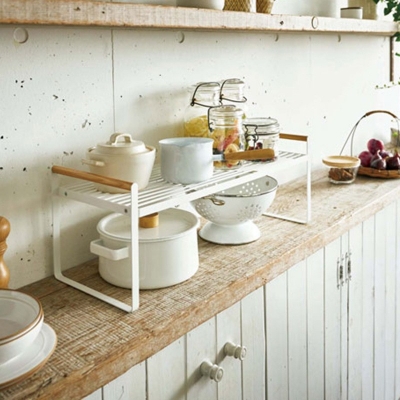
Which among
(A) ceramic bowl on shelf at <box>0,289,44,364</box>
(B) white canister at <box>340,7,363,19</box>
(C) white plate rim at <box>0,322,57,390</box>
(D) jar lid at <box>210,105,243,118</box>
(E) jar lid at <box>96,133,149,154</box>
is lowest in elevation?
(C) white plate rim at <box>0,322,57,390</box>

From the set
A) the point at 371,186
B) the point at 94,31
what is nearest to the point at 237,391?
the point at 94,31

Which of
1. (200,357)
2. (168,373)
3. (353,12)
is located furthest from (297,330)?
(353,12)

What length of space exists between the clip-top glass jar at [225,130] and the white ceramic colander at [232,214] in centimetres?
10

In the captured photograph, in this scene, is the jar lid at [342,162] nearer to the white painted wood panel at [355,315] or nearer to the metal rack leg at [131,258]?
the white painted wood panel at [355,315]

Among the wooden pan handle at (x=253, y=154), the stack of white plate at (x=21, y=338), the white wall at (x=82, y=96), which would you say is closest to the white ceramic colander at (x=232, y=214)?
the wooden pan handle at (x=253, y=154)

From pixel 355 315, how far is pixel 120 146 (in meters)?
1.08

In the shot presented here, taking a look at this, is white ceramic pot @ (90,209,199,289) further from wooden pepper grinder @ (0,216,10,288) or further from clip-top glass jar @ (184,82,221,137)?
clip-top glass jar @ (184,82,221,137)

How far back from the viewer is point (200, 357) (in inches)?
50.4

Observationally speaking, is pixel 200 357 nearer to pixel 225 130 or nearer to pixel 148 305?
pixel 148 305

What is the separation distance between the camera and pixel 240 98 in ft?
5.69

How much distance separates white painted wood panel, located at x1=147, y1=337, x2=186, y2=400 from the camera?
45.8 inches

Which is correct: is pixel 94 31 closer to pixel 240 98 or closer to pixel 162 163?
pixel 162 163

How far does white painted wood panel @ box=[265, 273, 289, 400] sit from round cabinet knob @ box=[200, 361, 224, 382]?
25cm

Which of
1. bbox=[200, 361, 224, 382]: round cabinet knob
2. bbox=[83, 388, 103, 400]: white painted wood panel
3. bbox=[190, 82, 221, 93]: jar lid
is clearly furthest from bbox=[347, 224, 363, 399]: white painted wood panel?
bbox=[83, 388, 103, 400]: white painted wood panel
